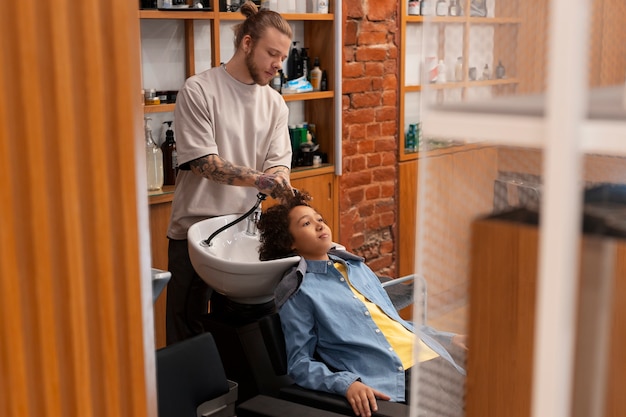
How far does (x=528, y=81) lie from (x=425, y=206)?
171mm

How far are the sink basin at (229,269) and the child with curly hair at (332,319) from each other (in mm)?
85

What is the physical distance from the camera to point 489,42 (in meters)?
0.85

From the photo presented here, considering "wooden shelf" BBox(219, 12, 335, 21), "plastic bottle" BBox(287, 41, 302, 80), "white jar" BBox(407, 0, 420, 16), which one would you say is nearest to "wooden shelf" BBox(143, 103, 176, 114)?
"wooden shelf" BBox(219, 12, 335, 21)

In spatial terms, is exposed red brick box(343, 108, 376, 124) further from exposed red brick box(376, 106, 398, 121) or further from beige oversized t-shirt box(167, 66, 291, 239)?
beige oversized t-shirt box(167, 66, 291, 239)

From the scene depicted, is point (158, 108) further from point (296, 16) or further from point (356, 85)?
point (356, 85)

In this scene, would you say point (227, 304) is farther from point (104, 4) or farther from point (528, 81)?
point (528, 81)

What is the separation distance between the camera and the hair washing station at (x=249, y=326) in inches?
89.9

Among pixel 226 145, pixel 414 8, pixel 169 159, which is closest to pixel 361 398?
pixel 226 145

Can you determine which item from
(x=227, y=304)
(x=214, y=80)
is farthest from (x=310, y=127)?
(x=227, y=304)

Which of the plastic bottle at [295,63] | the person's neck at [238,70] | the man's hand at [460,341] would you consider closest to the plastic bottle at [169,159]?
the person's neck at [238,70]

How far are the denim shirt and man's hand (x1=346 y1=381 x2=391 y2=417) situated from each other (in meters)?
0.05

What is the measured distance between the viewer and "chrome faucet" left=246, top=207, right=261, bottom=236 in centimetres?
309

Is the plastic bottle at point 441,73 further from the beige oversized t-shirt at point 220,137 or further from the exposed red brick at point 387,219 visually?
the exposed red brick at point 387,219

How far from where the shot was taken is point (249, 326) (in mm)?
2504
